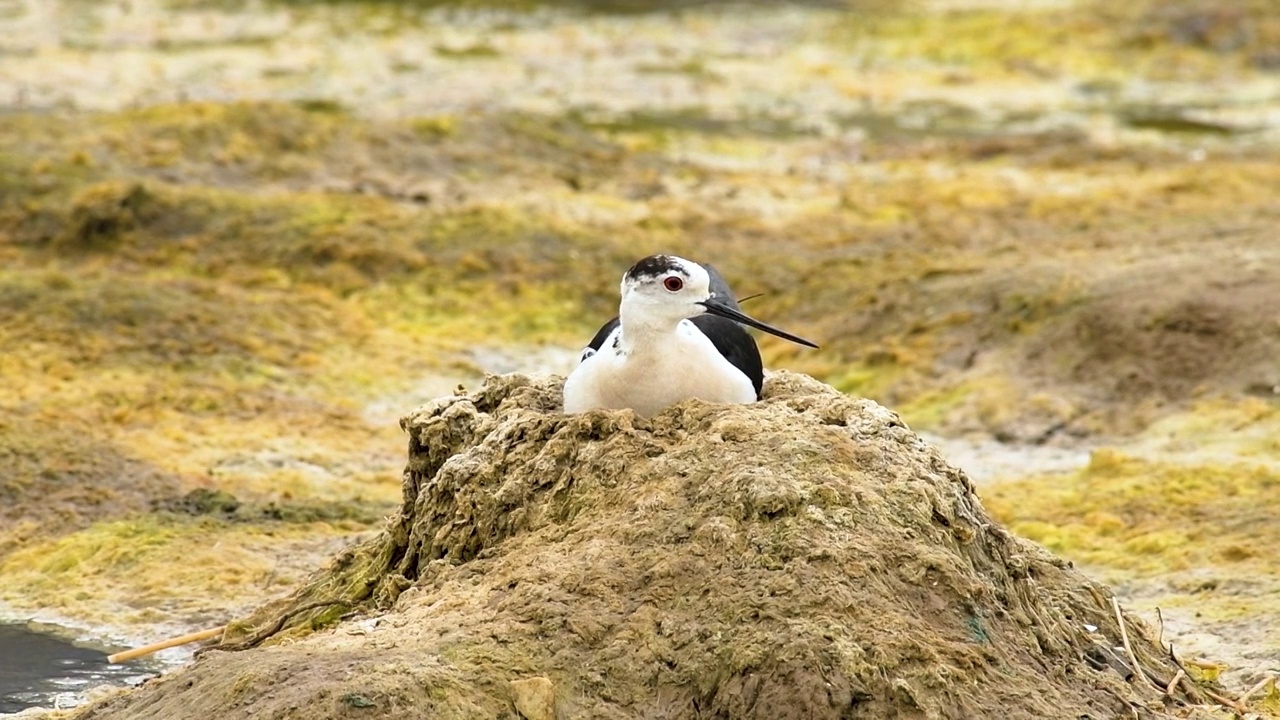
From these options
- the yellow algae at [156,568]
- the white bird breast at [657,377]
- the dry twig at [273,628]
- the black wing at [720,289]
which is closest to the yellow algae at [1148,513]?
the black wing at [720,289]

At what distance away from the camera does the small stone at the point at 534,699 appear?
Answer: 504 centimetres

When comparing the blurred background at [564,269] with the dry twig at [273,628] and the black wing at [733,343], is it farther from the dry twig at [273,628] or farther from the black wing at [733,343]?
the black wing at [733,343]

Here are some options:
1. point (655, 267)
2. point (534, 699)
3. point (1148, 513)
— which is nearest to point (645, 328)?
point (655, 267)

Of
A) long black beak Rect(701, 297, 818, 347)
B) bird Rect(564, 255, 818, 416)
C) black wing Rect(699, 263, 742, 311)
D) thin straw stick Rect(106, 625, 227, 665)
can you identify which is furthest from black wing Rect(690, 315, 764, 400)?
thin straw stick Rect(106, 625, 227, 665)

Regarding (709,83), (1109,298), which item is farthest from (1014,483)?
(709,83)

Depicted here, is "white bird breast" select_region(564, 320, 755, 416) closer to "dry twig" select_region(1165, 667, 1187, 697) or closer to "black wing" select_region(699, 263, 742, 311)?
"black wing" select_region(699, 263, 742, 311)

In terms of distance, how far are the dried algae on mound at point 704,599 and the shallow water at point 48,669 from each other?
0.81 m

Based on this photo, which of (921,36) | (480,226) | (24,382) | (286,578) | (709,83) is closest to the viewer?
(286,578)

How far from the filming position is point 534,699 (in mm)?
5051

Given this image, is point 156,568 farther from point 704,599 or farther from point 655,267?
point 704,599

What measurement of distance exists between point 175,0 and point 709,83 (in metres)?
6.09

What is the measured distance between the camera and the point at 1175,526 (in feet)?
27.1

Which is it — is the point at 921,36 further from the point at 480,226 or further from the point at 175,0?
the point at 480,226

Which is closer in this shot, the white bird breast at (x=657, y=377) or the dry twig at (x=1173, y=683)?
the dry twig at (x=1173, y=683)
